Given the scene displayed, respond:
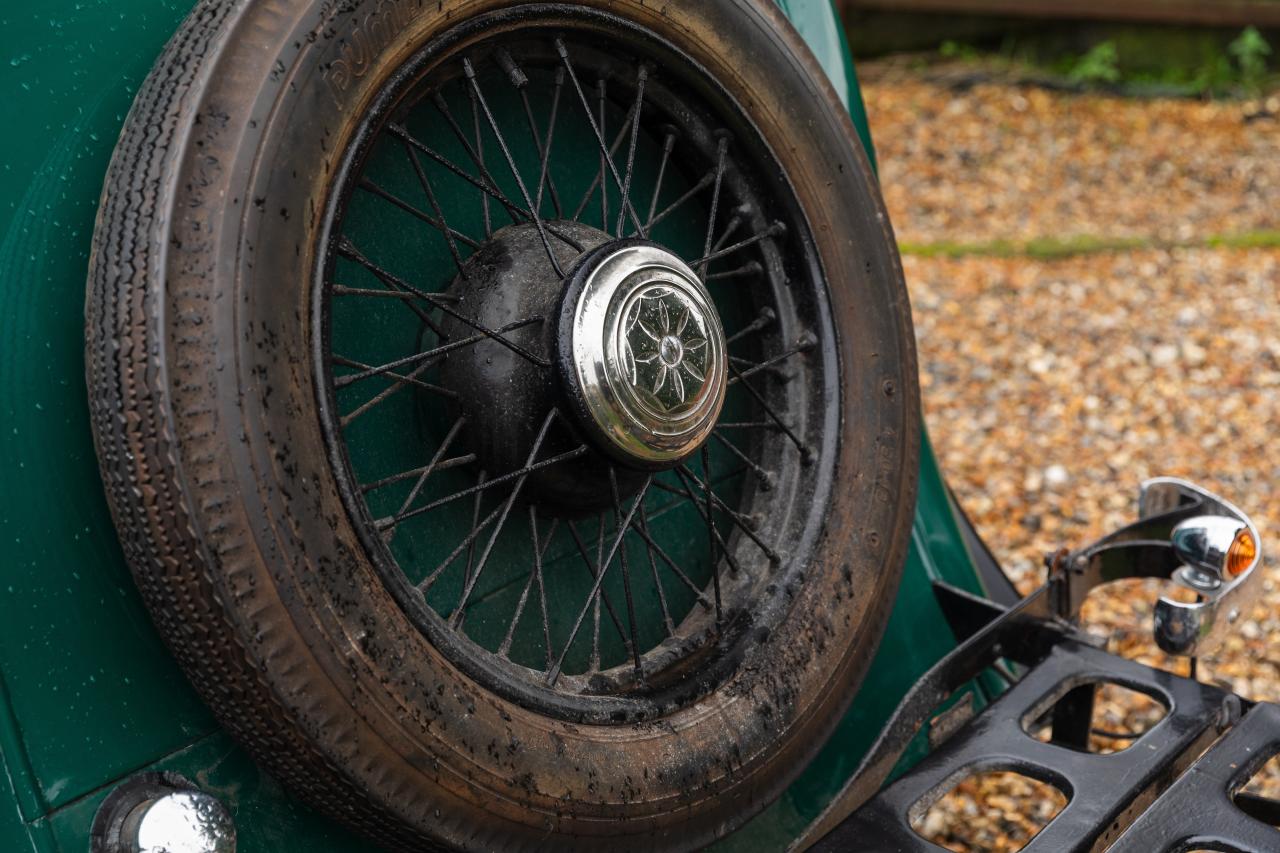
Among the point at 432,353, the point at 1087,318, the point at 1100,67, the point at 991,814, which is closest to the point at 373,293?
the point at 432,353

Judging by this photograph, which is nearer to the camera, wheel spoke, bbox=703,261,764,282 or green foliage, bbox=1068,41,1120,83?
wheel spoke, bbox=703,261,764,282

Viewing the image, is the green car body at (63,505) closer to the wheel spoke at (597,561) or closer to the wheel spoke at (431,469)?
the wheel spoke at (431,469)

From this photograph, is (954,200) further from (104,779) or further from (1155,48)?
(104,779)

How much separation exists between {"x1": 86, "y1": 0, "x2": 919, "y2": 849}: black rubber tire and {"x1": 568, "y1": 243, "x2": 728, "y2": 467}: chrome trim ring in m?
0.31

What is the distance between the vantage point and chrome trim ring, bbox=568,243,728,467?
1.50 m

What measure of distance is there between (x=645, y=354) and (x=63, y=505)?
0.62 metres

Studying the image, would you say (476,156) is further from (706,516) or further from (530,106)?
(706,516)

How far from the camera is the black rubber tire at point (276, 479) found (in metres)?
1.22

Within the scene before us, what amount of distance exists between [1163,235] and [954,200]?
0.89 meters

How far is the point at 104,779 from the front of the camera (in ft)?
4.46

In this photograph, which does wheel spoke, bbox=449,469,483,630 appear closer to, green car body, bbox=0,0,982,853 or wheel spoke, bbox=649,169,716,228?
green car body, bbox=0,0,982,853

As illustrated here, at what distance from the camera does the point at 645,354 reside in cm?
152

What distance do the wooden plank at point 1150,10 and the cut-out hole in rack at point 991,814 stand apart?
5050 mm

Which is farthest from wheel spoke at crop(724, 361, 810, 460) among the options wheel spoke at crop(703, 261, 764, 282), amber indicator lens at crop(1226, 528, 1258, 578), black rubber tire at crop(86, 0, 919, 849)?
amber indicator lens at crop(1226, 528, 1258, 578)
